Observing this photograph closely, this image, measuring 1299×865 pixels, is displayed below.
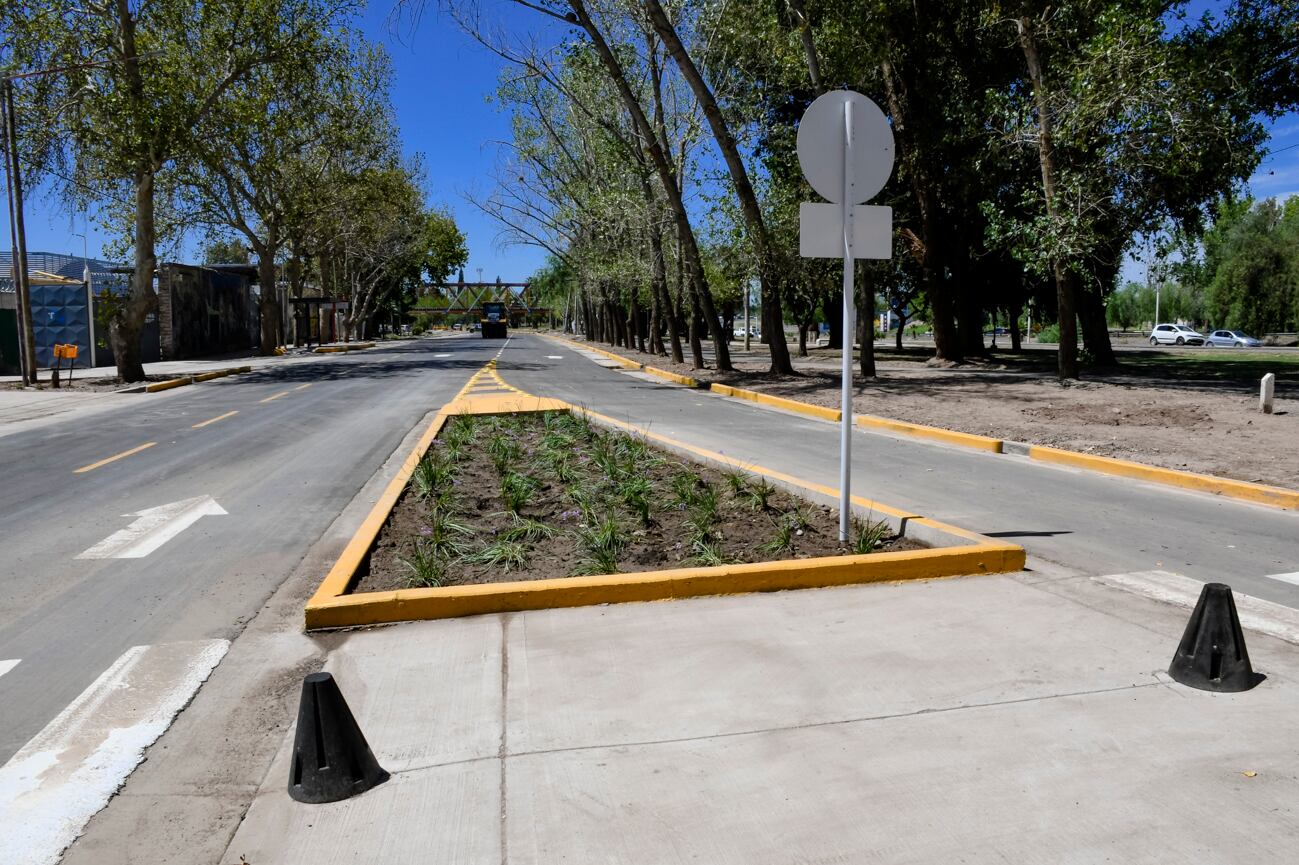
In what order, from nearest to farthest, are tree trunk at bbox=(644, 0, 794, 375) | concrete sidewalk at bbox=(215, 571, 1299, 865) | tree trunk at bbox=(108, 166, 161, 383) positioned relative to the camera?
concrete sidewalk at bbox=(215, 571, 1299, 865), tree trunk at bbox=(644, 0, 794, 375), tree trunk at bbox=(108, 166, 161, 383)

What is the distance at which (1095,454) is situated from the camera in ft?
33.7

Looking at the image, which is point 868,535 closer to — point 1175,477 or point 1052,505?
point 1052,505

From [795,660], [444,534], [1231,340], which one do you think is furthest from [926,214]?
[1231,340]

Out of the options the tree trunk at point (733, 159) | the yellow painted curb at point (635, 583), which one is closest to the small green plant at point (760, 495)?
the yellow painted curb at point (635, 583)

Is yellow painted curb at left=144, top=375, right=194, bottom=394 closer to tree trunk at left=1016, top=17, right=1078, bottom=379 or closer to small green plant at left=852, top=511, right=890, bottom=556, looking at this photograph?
tree trunk at left=1016, top=17, right=1078, bottom=379

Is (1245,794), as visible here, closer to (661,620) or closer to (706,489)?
(661,620)

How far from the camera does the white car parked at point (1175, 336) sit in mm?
64625

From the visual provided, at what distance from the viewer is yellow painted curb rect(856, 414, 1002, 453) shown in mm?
11523

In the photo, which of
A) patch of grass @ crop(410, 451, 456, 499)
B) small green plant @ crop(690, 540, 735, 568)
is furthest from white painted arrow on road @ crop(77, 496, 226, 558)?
small green plant @ crop(690, 540, 735, 568)

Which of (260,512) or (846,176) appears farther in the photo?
(260,512)

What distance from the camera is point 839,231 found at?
5.90 metres

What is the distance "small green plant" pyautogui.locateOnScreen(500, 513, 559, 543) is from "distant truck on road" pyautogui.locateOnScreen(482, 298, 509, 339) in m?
77.6

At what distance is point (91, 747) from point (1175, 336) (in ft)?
241

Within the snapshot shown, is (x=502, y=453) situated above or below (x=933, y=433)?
above
